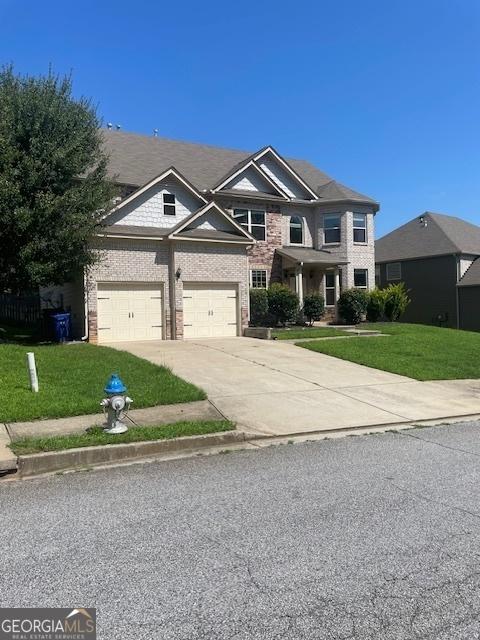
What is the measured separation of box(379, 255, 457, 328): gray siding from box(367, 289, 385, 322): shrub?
9.26 metres

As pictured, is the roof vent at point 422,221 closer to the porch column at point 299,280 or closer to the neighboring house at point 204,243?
the neighboring house at point 204,243

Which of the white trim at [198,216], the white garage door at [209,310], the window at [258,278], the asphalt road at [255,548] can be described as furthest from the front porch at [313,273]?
the asphalt road at [255,548]

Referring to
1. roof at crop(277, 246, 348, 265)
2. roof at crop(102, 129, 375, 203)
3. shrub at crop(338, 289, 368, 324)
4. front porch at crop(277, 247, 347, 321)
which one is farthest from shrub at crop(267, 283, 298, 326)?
roof at crop(102, 129, 375, 203)

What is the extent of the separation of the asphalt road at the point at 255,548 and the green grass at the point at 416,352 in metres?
8.03

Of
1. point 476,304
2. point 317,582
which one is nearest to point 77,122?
point 317,582

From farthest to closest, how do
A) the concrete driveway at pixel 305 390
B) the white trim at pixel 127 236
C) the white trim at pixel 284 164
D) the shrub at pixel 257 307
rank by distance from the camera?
the white trim at pixel 284 164 → the shrub at pixel 257 307 → the white trim at pixel 127 236 → the concrete driveway at pixel 305 390

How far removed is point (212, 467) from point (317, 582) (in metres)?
3.07

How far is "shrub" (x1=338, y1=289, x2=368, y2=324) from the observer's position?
2609 cm

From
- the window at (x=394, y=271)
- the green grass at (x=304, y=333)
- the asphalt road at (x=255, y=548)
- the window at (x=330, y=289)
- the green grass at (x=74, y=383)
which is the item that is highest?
the window at (x=394, y=271)

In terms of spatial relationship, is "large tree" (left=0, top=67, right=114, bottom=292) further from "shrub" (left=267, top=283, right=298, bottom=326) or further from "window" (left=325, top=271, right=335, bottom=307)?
"window" (left=325, top=271, right=335, bottom=307)

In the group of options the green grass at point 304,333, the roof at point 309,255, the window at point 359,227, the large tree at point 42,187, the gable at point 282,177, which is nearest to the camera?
the large tree at point 42,187

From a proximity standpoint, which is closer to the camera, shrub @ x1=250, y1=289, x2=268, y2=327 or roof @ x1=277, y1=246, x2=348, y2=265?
shrub @ x1=250, y1=289, x2=268, y2=327

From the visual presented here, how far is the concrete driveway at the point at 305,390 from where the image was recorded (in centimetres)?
925

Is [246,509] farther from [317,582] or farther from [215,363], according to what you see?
[215,363]
